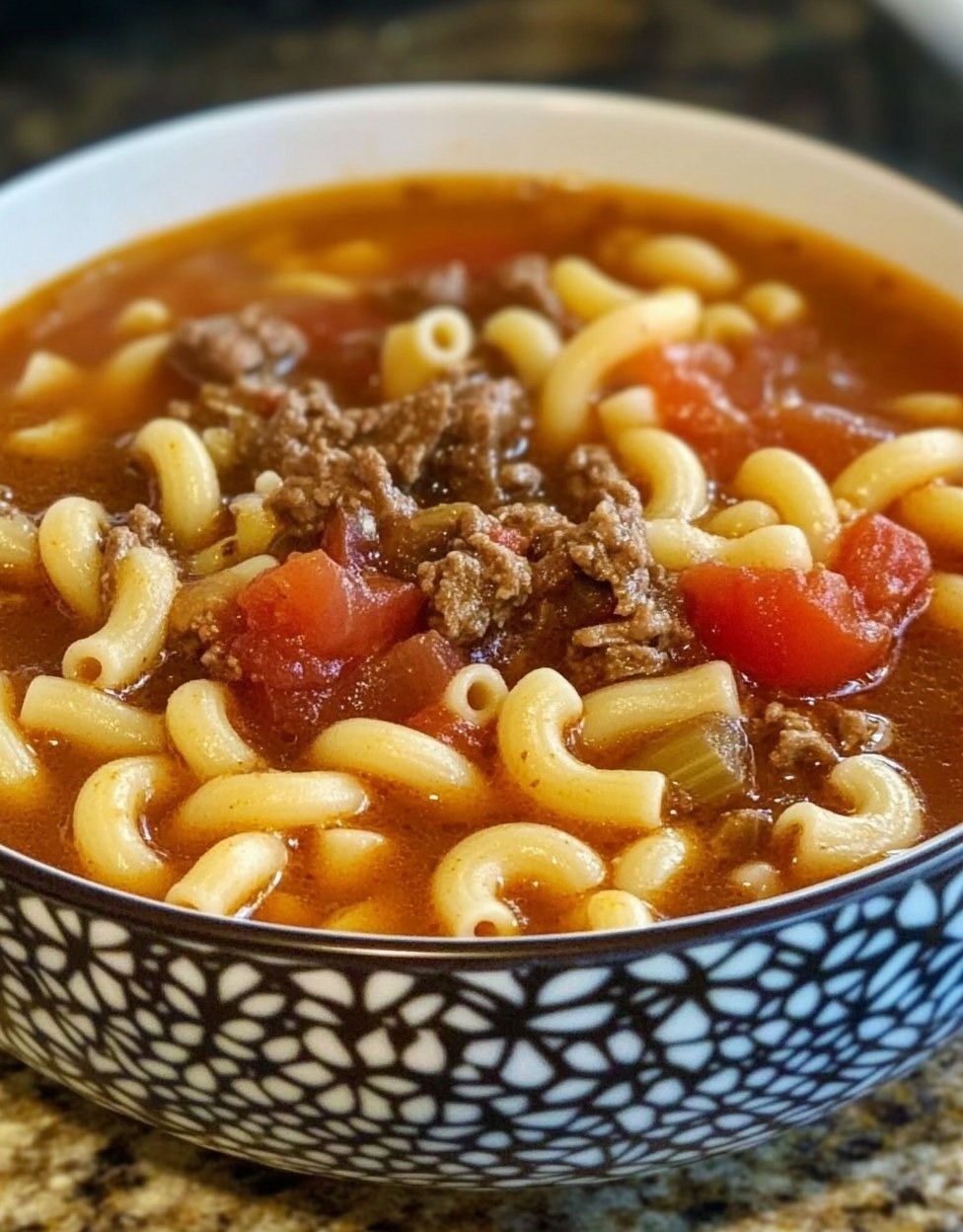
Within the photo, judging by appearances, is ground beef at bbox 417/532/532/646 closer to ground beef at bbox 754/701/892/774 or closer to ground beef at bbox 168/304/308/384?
ground beef at bbox 754/701/892/774

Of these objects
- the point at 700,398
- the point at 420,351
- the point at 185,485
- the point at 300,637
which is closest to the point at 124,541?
the point at 185,485

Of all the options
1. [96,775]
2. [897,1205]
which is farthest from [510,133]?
[897,1205]

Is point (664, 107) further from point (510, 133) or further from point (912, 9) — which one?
point (912, 9)

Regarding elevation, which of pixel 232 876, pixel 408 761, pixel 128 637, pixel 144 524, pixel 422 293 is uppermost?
pixel 422 293

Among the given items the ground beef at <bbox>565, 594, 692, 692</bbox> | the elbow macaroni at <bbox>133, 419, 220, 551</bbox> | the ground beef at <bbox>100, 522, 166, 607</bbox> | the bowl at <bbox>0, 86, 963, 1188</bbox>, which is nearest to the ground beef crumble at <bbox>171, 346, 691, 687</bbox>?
the ground beef at <bbox>565, 594, 692, 692</bbox>

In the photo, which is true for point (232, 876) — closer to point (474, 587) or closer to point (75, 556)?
point (474, 587)

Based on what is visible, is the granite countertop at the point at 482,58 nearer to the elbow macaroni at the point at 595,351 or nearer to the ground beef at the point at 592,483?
the elbow macaroni at the point at 595,351

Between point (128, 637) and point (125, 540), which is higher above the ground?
point (125, 540)
